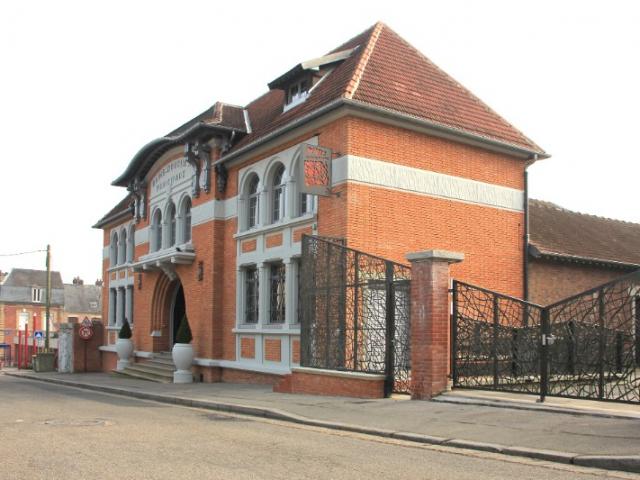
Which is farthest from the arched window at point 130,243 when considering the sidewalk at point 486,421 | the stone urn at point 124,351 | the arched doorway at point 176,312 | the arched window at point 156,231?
the sidewalk at point 486,421

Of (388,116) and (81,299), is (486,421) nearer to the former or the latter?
(388,116)

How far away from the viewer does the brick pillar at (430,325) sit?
1314cm

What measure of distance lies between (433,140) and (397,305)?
20.5 ft

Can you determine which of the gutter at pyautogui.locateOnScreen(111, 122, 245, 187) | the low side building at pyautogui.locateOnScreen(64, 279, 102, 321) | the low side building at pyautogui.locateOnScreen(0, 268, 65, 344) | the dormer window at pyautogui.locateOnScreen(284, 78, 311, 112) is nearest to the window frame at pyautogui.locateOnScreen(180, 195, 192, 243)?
the gutter at pyautogui.locateOnScreen(111, 122, 245, 187)

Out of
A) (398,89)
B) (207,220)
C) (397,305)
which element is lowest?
(397,305)

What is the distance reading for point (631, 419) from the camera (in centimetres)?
1014

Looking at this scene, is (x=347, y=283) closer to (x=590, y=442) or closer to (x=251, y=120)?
(x=590, y=442)

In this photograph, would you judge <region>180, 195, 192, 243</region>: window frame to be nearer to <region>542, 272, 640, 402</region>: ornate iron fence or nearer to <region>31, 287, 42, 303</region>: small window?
<region>542, 272, 640, 402</region>: ornate iron fence

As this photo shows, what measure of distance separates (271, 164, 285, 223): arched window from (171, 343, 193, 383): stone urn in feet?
15.5

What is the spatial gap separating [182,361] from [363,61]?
990 centimetres

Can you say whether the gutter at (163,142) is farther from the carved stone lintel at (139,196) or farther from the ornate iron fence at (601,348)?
the ornate iron fence at (601,348)

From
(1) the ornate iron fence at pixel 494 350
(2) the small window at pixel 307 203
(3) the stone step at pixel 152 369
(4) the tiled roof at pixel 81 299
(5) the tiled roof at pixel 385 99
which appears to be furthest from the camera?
(4) the tiled roof at pixel 81 299

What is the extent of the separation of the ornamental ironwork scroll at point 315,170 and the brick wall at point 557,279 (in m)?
7.06

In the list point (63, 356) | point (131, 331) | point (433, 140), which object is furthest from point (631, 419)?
Answer: point (63, 356)
